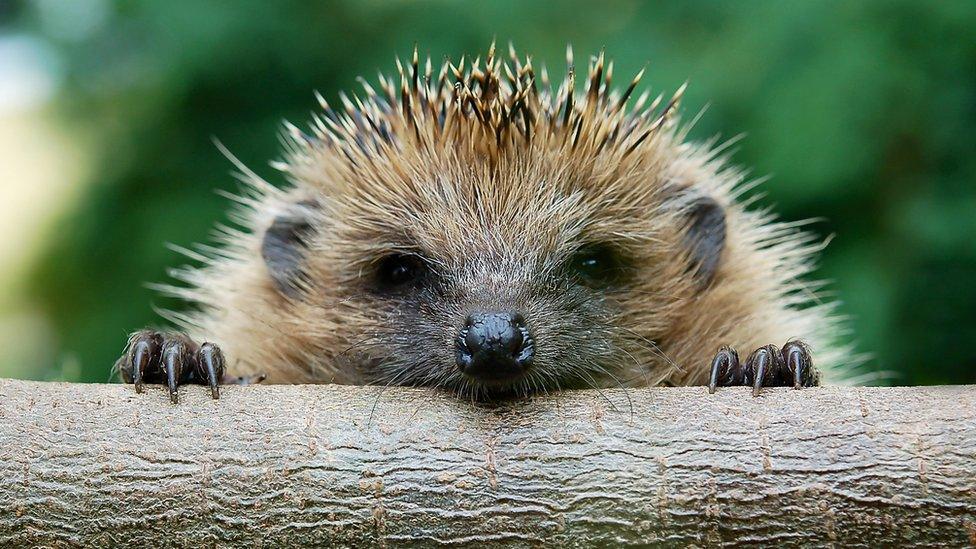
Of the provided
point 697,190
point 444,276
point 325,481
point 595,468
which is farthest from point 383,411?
point 697,190

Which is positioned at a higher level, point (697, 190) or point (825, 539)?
point (697, 190)

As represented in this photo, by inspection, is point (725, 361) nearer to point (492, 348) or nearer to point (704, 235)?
point (492, 348)

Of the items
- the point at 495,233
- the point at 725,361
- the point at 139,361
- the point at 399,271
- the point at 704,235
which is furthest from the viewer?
the point at 704,235

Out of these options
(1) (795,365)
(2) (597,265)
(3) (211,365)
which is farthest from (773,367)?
(3) (211,365)

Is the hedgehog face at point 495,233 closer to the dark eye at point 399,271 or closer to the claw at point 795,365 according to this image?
the dark eye at point 399,271

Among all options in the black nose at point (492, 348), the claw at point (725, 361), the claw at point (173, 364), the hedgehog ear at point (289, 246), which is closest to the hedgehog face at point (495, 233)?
the hedgehog ear at point (289, 246)

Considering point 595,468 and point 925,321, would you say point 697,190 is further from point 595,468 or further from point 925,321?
point 595,468
